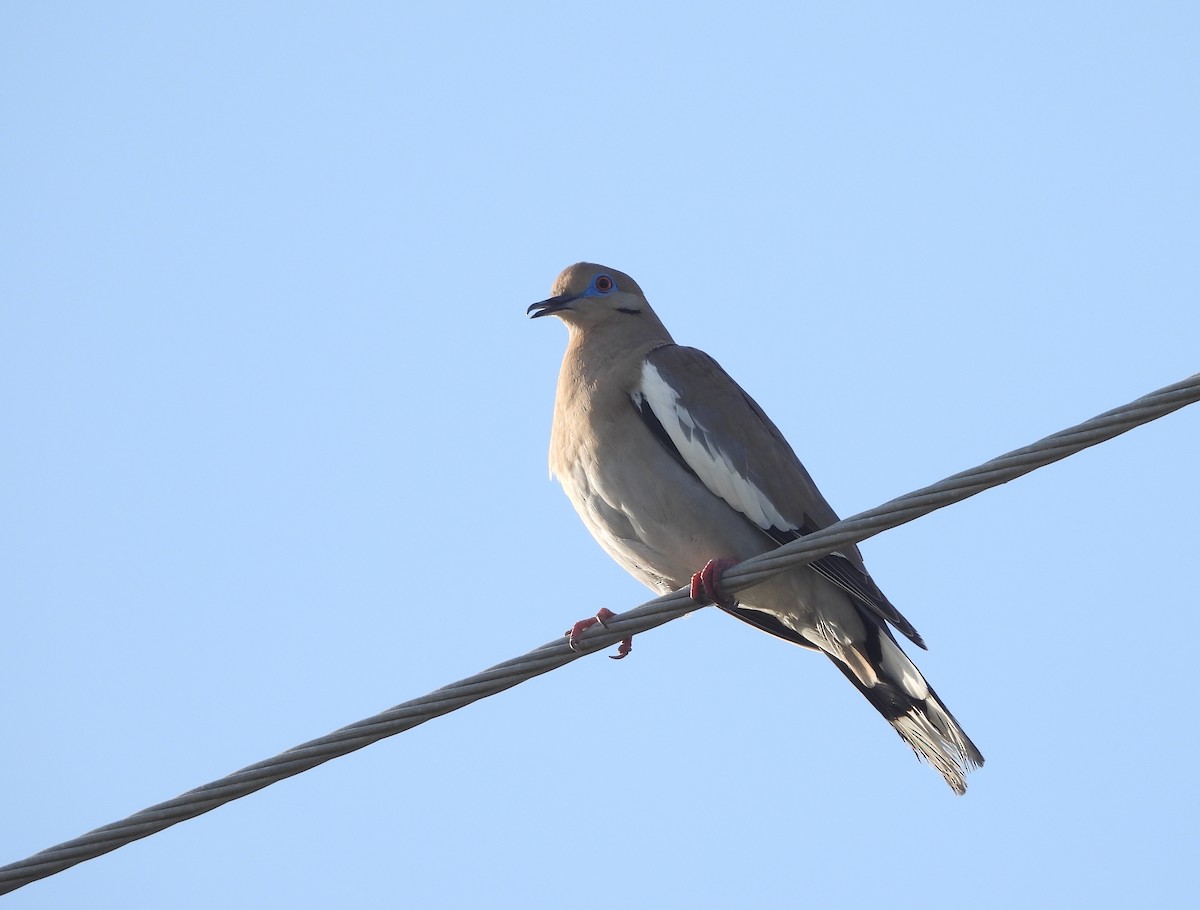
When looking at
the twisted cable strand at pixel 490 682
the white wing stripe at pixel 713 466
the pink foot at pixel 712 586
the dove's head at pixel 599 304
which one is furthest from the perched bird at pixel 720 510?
the twisted cable strand at pixel 490 682

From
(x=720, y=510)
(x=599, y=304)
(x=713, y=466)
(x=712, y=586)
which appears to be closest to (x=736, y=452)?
(x=713, y=466)

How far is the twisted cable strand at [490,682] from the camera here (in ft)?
12.3

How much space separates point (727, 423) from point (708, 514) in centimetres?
55

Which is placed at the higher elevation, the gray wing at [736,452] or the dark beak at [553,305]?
the dark beak at [553,305]

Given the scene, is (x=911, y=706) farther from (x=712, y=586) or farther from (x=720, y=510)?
(x=712, y=586)

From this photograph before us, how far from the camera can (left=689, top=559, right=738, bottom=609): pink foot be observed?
16.8 feet

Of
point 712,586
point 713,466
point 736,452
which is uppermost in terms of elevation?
point 736,452

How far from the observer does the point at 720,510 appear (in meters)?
6.08

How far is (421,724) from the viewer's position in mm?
4066

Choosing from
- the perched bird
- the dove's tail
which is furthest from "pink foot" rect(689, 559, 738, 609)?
the dove's tail

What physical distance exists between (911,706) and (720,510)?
1122 mm

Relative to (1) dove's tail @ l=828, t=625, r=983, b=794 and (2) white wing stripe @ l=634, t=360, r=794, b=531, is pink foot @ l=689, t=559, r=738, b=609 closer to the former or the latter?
(2) white wing stripe @ l=634, t=360, r=794, b=531

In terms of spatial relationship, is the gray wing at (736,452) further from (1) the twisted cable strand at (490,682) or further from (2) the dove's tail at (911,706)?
(1) the twisted cable strand at (490,682)

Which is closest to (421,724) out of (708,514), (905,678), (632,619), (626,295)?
(632,619)
